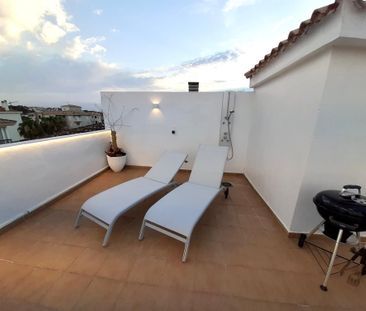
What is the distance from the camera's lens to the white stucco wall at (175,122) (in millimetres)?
4504

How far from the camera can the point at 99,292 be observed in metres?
1.56

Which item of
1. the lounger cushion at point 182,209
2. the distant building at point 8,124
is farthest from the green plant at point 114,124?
the lounger cushion at point 182,209

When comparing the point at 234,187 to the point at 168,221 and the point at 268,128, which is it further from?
the point at 168,221

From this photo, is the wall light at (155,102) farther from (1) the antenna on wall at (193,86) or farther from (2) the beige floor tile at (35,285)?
(2) the beige floor tile at (35,285)

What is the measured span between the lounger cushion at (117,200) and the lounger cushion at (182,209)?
35cm

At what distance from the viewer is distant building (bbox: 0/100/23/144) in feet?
14.1

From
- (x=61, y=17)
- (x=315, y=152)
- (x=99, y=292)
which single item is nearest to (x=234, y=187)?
(x=315, y=152)

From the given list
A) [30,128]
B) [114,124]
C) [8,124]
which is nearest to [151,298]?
[114,124]

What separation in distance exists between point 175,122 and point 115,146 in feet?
6.20

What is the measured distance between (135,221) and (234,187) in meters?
2.46

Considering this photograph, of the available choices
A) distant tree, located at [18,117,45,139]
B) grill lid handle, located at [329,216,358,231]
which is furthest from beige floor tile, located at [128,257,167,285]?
distant tree, located at [18,117,45,139]

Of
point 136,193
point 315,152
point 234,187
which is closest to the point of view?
point 315,152

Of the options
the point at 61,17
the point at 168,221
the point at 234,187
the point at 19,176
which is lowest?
the point at 234,187

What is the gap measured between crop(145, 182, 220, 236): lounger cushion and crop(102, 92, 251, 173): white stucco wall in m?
2.11
